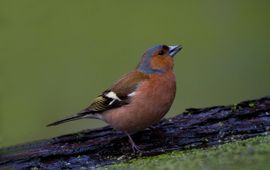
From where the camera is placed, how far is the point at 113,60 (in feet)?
29.3

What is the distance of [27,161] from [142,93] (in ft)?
2.94

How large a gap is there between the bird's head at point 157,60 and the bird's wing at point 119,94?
10 cm

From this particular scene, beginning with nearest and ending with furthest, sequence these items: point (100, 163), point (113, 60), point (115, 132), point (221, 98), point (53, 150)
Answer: point (100, 163) < point (53, 150) < point (115, 132) < point (221, 98) < point (113, 60)

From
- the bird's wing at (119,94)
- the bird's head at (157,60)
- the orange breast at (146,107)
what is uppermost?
the bird's head at (157,60)

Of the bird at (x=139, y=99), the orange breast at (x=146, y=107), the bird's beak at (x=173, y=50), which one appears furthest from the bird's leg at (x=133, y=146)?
the bird's beak at (x=173, y=50)

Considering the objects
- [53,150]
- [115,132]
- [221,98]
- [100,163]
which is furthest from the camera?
[221,98]

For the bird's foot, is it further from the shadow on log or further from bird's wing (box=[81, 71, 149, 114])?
bird's wing (box=[81, 71, 149, 114])

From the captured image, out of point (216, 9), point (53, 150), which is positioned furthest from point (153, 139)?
point (216, 9)

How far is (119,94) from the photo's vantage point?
4898mm

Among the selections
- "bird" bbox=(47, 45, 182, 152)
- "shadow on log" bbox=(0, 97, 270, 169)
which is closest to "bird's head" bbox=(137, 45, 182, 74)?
"bird" bbox=(47, 45, 182, 152)

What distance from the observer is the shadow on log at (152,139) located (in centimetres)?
430

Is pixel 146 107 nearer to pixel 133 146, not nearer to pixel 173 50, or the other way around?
pixel 133 146

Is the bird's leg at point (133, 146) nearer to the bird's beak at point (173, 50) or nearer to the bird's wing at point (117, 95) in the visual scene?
the bird's wing at point (117, 95)

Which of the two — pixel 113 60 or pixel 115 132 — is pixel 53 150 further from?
pixel 113 60
